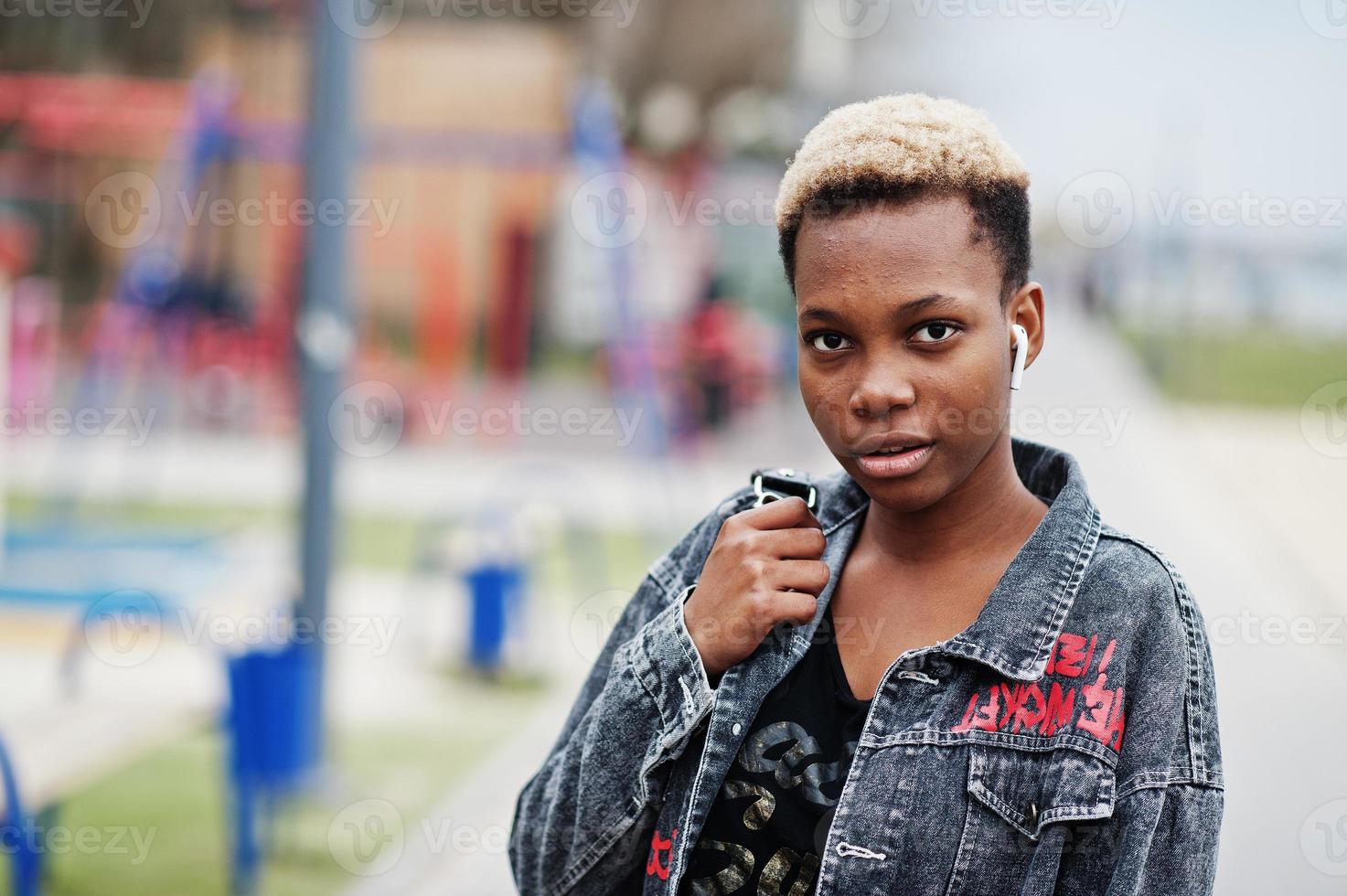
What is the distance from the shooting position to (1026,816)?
48.3 inches

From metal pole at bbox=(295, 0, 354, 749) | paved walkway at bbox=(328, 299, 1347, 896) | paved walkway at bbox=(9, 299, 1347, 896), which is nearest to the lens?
paved walkway at bbox=(328, 299, 1347, 896)

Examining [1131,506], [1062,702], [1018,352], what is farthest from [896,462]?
[1131,506]

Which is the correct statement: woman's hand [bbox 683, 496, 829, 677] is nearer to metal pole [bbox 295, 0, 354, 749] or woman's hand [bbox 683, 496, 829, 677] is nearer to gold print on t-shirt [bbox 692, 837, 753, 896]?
gold print on t-shirt [bbox 692, 837, 753, 896]

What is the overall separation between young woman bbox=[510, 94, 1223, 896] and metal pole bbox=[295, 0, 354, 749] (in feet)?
9.53

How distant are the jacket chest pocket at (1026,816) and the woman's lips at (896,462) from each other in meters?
0.28

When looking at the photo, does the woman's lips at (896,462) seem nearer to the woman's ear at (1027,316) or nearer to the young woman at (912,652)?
the young woman at (912,652)

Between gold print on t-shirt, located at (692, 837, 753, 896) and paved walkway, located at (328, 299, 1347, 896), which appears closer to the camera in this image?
gold print on t-shirt, located at (692, 837, 753, 896)

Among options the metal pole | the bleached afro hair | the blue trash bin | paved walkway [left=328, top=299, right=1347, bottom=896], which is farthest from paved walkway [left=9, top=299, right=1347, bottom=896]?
the bleached afro hair

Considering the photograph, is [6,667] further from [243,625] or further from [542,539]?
[542,539]

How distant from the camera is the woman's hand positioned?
138 cm

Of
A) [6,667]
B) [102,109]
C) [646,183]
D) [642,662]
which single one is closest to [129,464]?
[102,109]

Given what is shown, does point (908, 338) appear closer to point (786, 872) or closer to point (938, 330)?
point (938, 330)

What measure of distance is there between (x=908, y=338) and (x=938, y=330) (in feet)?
0.10

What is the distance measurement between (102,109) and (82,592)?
486cm
